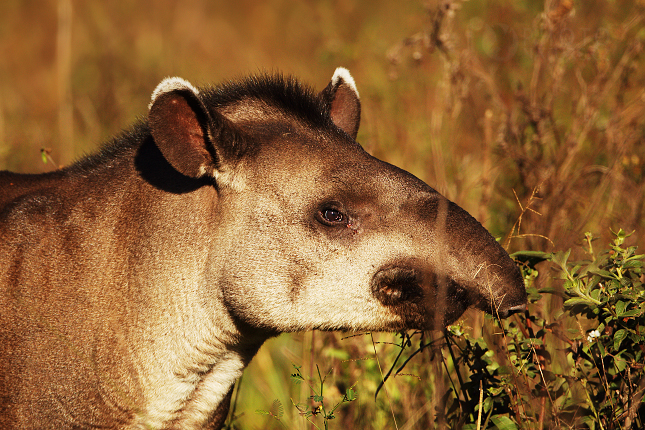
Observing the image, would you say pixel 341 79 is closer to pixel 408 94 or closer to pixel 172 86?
pixel 172 86

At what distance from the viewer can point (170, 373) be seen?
3.76 meters

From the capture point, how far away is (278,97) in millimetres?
4059

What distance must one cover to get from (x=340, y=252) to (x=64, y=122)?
5778 millimetres

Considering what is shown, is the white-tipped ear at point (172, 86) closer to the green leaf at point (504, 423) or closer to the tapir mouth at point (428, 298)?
the tapir mouth at point (428, 298)

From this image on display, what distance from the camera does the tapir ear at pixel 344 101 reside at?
4637 mm

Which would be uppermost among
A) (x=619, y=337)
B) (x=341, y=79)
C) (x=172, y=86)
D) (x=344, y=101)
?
(x=341, y=79)

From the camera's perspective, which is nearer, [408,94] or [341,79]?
[341,79]

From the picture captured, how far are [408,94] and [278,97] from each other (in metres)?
5.47

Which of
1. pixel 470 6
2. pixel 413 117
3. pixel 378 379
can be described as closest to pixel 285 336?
pixel 378 379

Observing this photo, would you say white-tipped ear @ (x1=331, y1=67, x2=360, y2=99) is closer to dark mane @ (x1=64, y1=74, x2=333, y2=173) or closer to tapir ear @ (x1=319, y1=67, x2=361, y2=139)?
tapir ear @ (x1=319, y1=67, x2=361, y2=139)

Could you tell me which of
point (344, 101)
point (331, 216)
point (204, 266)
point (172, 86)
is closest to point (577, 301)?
point (331, 216)

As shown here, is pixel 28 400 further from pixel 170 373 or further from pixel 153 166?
pixel 153 166

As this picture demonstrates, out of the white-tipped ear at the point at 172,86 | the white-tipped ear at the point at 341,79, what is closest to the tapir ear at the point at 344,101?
the white-tipped ear at the point at 341,79

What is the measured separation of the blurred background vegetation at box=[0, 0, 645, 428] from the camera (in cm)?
555
